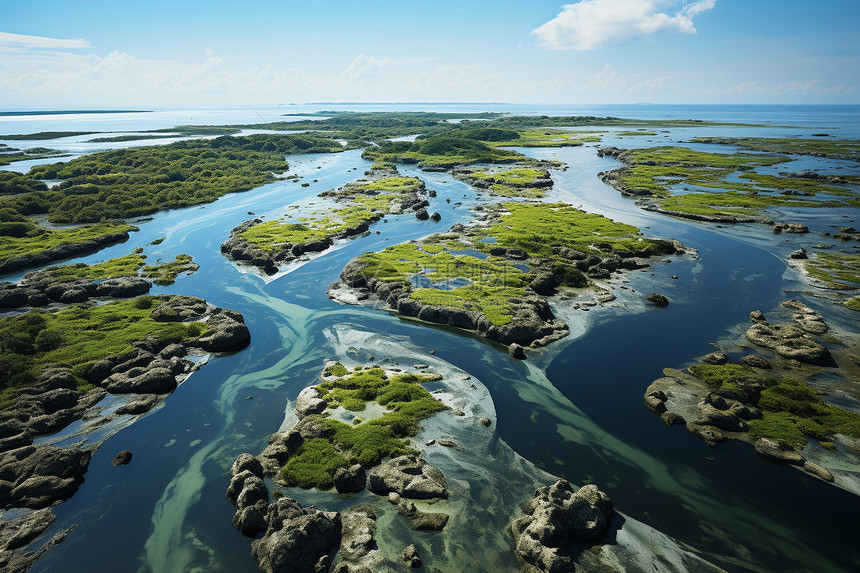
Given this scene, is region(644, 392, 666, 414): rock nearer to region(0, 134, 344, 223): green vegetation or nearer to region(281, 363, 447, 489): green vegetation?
region(281, 363, 447, 489): green vegetation

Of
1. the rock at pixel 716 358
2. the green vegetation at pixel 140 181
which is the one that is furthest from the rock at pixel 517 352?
the green vegetation at pixel 140 181

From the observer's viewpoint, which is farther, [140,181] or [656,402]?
[140,181]

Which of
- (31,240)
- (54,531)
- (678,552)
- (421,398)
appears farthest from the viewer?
(31,240)

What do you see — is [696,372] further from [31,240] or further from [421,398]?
[31,240]

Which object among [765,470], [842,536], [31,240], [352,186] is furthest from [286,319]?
[352,186]

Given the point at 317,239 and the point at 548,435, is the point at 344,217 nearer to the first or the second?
the point at 317,239

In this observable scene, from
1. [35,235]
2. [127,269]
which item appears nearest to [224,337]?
[127,269]

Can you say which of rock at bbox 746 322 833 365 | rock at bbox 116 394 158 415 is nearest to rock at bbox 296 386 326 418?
rock at bbox 116 394 158 415
